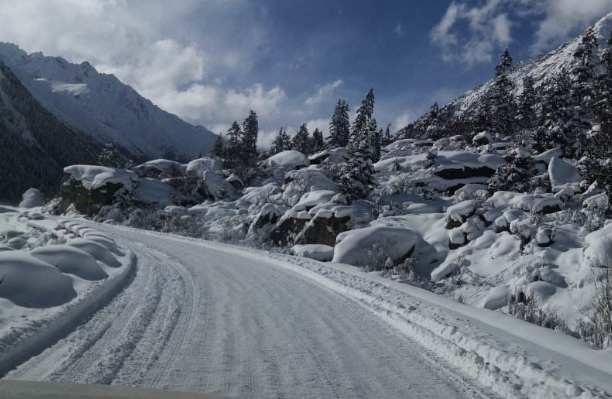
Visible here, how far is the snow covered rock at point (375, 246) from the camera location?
53.3 feet

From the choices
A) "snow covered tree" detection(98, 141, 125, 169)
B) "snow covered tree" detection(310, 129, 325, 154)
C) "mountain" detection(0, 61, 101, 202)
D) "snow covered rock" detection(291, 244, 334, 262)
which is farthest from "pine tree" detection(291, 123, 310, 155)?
"mountain" detection(0, 61, 101, 202)

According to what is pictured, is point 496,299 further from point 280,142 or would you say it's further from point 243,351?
point 280,142

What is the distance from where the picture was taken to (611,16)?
19425 cm

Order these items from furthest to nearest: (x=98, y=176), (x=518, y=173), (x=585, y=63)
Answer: (x=98, y=176) → (x=585, y=63) → (x=518, y=173)

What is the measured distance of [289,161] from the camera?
154ft

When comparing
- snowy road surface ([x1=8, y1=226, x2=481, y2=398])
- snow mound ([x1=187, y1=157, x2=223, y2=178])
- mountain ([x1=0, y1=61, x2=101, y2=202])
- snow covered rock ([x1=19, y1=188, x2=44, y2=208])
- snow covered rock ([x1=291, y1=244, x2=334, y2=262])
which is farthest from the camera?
mountain ([x1=0, y1=61, x2=101, y2=202])

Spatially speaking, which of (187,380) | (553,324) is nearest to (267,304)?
(187,380)

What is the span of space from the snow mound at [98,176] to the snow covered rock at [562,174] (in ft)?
121

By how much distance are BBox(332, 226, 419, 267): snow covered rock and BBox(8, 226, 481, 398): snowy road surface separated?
7.64 meters

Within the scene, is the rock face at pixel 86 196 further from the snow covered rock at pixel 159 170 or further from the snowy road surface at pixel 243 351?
the snowy road surface at pixel 243 351

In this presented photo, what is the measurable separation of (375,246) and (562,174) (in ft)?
40.7

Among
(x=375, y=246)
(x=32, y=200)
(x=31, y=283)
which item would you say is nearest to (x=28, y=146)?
(x=32, y=200)

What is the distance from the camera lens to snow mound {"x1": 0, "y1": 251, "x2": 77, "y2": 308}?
235 inches

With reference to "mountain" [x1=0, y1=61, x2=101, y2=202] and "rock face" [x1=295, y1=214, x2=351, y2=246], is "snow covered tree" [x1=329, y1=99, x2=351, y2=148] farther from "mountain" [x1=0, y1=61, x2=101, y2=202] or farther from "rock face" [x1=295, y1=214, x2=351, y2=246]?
"mountain" [x1=0, y1=61, x2=101, y2=202]
